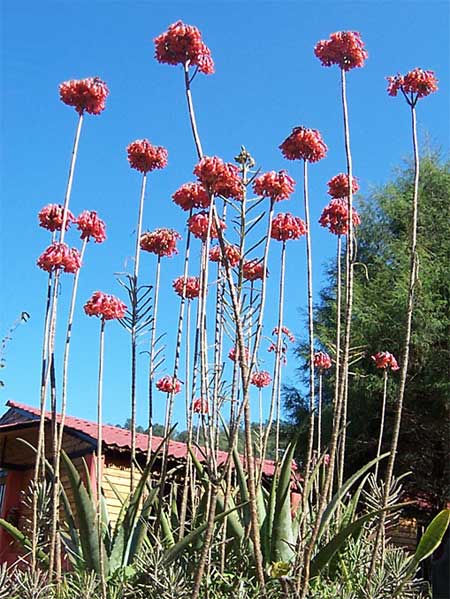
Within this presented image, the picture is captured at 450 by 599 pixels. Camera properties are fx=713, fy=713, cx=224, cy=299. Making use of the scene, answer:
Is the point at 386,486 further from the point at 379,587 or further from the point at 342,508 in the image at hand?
the point at 342,508

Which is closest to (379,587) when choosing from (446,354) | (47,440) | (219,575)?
(219,575)

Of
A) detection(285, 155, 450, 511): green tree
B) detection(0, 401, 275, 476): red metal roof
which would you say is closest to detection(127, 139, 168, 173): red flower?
detection(0, 401, 275, 476): red metal roof

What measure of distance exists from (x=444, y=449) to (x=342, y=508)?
7.48 meters

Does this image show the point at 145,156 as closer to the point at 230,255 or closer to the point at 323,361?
the point at 230,255

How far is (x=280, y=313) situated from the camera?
339 cm

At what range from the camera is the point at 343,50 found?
125 inches

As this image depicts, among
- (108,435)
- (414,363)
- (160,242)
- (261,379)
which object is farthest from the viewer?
(414,363)

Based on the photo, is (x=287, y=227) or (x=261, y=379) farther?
(x=261, y=379)

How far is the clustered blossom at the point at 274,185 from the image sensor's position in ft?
9.92

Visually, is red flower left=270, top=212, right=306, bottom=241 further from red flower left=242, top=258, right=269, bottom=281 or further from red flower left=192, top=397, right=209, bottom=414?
red flower left=192, top=397, right=209, bottom=414

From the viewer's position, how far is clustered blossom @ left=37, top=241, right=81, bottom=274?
9.77 ft

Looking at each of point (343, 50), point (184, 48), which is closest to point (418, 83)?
point (343, 50)

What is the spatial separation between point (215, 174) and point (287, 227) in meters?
0.91

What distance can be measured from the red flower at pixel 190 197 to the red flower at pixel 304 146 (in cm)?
42
